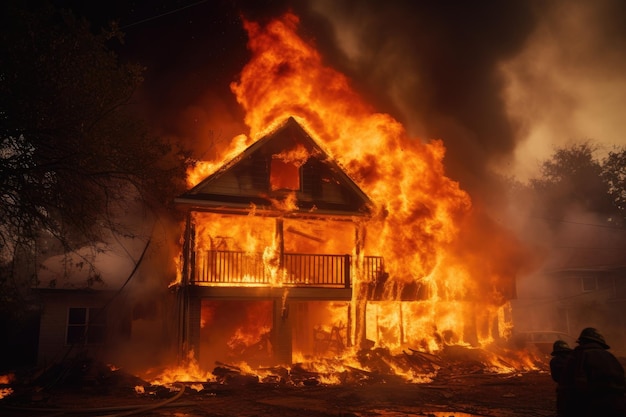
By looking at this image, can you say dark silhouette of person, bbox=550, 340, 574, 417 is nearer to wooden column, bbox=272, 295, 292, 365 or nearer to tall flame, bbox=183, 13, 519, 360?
wooden column, bbox=272, 295, 292, 365

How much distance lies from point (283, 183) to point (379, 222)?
412 cm

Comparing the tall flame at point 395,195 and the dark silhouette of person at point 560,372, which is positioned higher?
the tall flame at point 395,195

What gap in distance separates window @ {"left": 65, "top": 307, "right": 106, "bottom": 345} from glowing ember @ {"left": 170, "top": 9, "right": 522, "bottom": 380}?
4.86 meters

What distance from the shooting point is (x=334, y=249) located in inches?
896

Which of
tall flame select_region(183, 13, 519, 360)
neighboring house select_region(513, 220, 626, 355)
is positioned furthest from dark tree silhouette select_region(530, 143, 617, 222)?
tall flame select_region(183, 13, 519, 360)

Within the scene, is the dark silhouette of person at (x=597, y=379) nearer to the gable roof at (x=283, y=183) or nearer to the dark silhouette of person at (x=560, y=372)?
the dark silhouette of person at (x=560, y=372)

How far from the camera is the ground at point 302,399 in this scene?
11422 millimetres

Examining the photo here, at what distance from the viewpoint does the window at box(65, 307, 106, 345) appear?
20.5 meters

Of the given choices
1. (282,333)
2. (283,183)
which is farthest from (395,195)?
(282,333)

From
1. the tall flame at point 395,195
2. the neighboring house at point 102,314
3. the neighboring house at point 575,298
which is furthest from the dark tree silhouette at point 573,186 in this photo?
the neighboring house at point 102,314

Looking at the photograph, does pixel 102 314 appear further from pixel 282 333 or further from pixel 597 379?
pixel 597 379

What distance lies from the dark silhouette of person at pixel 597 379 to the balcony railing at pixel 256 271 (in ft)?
42.3

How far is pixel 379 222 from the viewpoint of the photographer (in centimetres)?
2159

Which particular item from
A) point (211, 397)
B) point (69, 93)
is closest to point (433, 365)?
point (211, 397)
